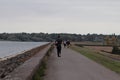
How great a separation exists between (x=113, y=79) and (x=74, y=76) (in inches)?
72.4

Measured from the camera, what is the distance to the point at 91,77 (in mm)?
17641

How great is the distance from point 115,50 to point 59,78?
66152 mm

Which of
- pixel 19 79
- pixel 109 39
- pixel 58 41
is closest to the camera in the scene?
pixel 19 79

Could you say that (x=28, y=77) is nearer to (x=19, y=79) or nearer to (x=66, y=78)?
(x=19, y=79)

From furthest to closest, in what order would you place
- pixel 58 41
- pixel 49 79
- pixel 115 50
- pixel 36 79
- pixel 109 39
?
pixel 109 39
pixel 115 50
pixel 58 41
pixel 49 79
pixel 36 79

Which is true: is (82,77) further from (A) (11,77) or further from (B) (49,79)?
(A) (11,77)

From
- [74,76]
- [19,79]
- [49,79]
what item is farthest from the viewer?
[74,76]

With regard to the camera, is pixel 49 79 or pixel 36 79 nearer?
pixel 36 79

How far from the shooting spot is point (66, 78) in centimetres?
1700

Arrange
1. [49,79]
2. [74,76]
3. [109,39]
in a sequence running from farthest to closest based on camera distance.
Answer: [109,39] → [74,76] → [49,79]

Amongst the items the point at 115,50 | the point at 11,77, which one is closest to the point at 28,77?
the point at 11,77

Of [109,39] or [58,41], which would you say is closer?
[58,41]

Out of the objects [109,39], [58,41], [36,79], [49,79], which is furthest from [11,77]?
[109,39]

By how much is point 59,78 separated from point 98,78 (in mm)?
1759
